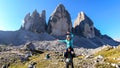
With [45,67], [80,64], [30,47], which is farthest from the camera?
[30,47]

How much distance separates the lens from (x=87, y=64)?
4212cm

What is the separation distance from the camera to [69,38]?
1013 inches

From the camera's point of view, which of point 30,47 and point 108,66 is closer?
point 108,66

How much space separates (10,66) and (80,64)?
119 ft

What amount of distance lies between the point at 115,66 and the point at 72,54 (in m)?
16.0

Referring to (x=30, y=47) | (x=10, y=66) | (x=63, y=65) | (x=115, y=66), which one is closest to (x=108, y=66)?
(x=115, y=66)

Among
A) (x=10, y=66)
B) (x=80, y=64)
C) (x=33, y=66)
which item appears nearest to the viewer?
(x=80, y=64)

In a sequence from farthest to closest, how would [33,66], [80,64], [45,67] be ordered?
1. [33,66]
2. [45,67]
3. [80,64]

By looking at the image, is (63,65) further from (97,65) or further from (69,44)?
(69,44)

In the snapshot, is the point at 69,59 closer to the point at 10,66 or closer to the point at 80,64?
the point at 80,64

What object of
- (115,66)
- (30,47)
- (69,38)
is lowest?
(115,66)

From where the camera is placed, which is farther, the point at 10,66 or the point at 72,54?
the point at 10,66

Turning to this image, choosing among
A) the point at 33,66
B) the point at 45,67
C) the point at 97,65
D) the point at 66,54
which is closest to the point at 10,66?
the point at 33,66

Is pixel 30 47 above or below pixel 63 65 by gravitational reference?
above
